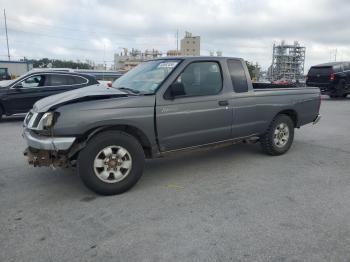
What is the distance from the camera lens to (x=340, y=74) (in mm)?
17484

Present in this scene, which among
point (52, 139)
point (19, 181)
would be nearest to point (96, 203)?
point (52, 139)

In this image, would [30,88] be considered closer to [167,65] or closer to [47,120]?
[167,65]

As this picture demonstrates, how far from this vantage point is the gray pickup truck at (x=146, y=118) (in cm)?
388

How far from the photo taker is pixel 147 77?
4.82m

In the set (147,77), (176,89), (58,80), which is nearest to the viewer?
(176,89)

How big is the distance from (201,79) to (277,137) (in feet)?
6.83

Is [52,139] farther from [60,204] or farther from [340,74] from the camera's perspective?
[340,74]

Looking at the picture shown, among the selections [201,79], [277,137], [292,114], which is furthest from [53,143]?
[292,114]

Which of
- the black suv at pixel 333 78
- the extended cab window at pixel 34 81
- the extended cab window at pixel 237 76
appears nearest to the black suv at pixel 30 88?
the extended cab window at pixel 34 81

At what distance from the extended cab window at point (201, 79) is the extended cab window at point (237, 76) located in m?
0.26

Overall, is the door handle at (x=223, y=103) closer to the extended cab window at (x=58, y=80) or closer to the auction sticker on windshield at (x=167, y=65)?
the auction sticker on windshield at (x=167, y=65)

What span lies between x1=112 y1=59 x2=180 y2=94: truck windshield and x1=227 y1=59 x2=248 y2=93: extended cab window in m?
1.00

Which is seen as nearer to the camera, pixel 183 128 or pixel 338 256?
pixel 338 256

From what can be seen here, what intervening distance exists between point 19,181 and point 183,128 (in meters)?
2.44
